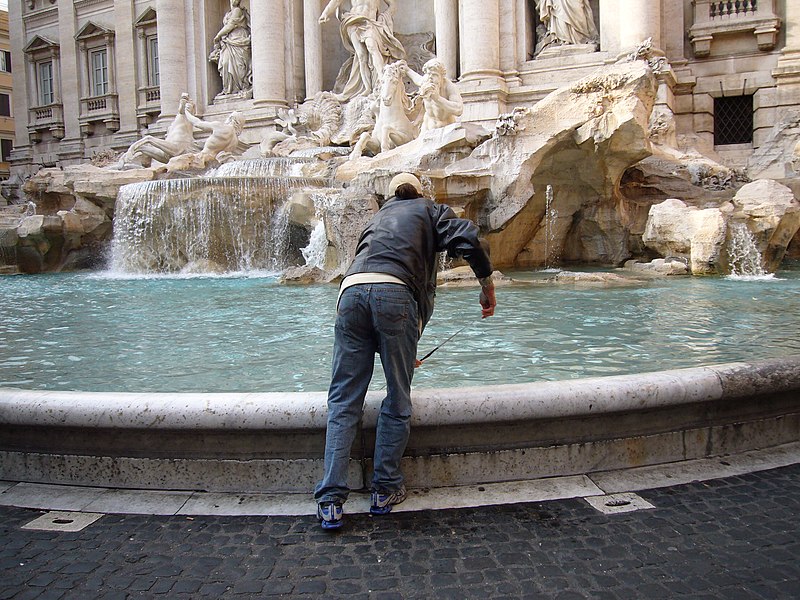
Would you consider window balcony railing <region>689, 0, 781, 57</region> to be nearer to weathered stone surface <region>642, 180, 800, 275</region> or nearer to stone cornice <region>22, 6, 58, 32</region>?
weathered stone surface <region>642, 180, 800, 275</region>

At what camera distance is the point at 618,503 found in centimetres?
252

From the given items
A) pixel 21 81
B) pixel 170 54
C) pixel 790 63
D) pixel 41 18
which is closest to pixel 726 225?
pixel 790 63

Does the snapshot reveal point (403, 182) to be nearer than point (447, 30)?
Result: Yes

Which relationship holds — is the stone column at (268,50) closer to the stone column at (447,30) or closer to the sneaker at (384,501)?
the stone column at (447,30)

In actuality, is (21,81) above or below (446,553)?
above

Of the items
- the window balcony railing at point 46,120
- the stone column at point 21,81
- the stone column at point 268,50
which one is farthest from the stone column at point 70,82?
the stone column at point 268,50

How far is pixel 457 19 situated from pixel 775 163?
28.3ft

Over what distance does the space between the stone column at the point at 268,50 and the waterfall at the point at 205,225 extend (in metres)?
8.20

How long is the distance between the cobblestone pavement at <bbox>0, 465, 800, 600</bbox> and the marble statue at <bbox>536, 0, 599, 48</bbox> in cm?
1603

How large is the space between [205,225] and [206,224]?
0.04 metres

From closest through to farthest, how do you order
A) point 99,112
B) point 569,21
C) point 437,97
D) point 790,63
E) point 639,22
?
1. point 437,97
2. point 639,22
3. point 790,63
4. point 569,21
5. point 99,112

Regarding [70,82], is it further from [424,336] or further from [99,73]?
[424,336]

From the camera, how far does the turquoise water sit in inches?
163

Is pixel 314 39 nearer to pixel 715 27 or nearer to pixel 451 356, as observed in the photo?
pixel 715 27
